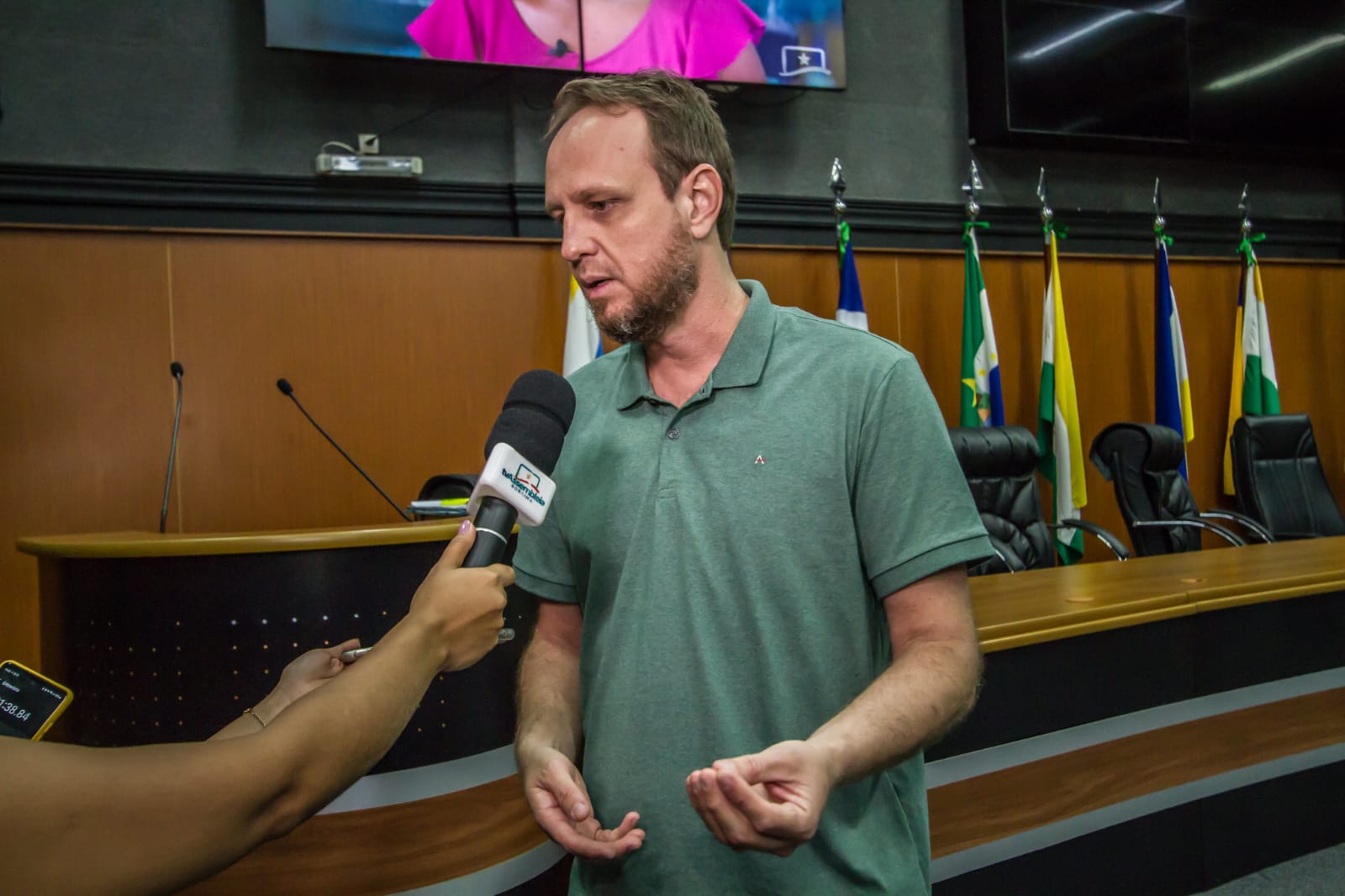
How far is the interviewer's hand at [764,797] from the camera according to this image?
834 millimetres

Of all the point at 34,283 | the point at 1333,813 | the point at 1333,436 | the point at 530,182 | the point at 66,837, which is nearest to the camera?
the point at 66,837

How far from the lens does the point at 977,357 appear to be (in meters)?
5.09

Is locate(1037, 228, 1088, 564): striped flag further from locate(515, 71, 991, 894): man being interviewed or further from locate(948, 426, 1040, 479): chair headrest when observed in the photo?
locate(515, 71, 991, 894): man being interviewed

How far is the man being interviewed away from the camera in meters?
A: 1.05

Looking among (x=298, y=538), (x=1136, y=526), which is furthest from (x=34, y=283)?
(x=1136, y=526)

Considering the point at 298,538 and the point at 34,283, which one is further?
the point at 34,283

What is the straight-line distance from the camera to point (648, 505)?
1.15 meters

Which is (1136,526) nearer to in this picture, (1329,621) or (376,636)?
→ (1329,621)

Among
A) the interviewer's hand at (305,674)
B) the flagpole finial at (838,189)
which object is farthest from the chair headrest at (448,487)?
the flagpole finial at (838,189)

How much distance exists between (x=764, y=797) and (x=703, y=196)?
717 mm

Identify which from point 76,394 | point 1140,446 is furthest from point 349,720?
point 1140,446

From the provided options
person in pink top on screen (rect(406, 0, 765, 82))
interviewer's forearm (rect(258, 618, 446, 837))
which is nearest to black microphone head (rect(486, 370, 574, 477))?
interviewer's forearm (rect(258, 618, 446, 837))

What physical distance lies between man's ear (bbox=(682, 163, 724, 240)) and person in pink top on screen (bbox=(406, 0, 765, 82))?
3436mm

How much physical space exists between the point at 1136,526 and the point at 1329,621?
1511mm
